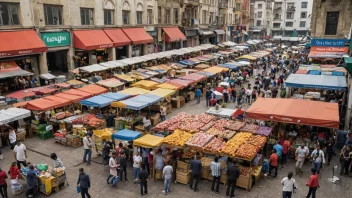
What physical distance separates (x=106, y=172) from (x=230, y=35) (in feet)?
198

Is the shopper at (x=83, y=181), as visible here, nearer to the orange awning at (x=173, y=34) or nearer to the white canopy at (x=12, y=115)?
the white canopy at (x=12, y=115)

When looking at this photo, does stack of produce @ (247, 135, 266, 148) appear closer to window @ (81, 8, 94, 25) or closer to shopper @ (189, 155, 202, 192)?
shopper @ (189, 155, 202, 192)

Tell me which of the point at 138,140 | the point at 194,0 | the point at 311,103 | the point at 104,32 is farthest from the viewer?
the point at 194,0

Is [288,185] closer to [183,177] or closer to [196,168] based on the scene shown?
[196,168]

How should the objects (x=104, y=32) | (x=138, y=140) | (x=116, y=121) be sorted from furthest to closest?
(x=104, y=32)
(x=116, y=121)
(x=138, y=140)

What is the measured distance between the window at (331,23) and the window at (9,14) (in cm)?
3199

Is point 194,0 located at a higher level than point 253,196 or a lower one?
higher

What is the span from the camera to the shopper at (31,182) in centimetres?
1075

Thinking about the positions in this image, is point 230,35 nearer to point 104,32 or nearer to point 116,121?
point 104,32

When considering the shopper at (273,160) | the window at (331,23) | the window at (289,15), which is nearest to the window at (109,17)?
the window at (331,23)

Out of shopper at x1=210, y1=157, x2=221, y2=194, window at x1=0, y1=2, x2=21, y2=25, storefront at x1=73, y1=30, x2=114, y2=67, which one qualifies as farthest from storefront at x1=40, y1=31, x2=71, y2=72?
shopper at x1=210, y1=157, x2=221, y2=194

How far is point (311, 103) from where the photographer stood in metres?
15.9

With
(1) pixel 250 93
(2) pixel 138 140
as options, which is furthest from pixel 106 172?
(1) pixel 250 93

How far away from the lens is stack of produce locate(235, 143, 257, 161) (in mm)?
11367
